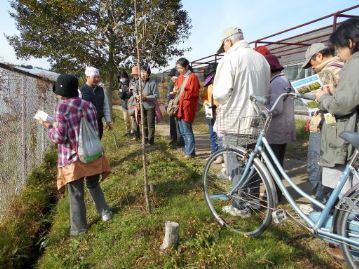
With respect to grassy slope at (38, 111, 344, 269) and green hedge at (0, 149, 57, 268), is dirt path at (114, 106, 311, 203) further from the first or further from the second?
green hedge at (0, 149, 57, 268)

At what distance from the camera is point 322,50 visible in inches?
129

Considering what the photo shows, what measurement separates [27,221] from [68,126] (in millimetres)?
1771

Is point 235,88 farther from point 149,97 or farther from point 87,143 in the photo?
point 149,97

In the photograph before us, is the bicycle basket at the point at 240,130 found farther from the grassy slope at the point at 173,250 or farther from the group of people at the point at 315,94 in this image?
the grassy slope at the point at 173,250

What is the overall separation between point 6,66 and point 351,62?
3.77 meters

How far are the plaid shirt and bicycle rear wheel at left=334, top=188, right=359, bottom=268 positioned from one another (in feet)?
8.03

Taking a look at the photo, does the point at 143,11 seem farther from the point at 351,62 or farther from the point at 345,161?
the point at 345,161

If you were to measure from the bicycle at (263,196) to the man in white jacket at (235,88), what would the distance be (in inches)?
2.4

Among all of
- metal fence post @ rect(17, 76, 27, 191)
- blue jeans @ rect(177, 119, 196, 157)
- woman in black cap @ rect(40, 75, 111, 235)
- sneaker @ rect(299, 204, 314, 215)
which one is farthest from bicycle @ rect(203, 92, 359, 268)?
metal fence post @ rect(17, 76, 27, 191)

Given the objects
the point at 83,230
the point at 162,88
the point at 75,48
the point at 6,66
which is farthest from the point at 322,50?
the point at 162,88

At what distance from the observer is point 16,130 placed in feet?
17.4

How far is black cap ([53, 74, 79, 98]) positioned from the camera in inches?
139

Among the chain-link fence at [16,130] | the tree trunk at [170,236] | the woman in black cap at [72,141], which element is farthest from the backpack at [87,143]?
the chain-link fence at [16,130]

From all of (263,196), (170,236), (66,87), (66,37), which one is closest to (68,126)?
(66,87)
